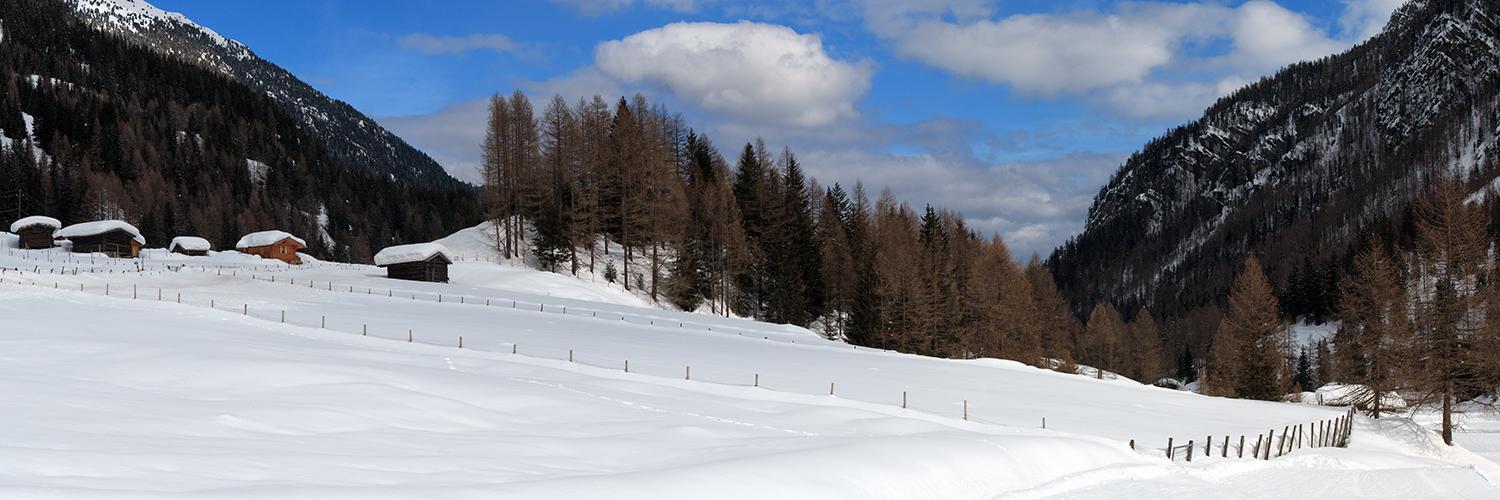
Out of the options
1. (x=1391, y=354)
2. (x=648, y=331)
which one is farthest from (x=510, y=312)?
(x=1391, y=354)

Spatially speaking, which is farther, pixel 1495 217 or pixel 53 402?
pixel 1495 217

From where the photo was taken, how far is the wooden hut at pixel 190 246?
81938 millimetres

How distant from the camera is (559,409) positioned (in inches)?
731

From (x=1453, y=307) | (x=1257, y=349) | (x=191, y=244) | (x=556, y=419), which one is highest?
(x=191, y=244)

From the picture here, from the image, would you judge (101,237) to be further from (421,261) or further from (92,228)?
(421,261)

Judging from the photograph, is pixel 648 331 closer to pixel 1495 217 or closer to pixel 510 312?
pixel 510 312

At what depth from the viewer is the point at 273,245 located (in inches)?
3290

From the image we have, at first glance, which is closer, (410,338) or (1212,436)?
(1212,436)

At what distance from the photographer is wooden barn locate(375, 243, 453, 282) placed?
58812 mm

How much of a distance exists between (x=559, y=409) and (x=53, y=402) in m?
9.20

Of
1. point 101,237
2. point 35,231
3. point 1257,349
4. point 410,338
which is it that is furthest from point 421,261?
point 1257,349

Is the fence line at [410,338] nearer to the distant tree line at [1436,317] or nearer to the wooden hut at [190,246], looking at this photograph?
the distant tree line at [1436,317]

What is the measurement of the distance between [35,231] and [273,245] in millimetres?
19817

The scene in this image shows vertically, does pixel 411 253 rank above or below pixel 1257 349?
above
